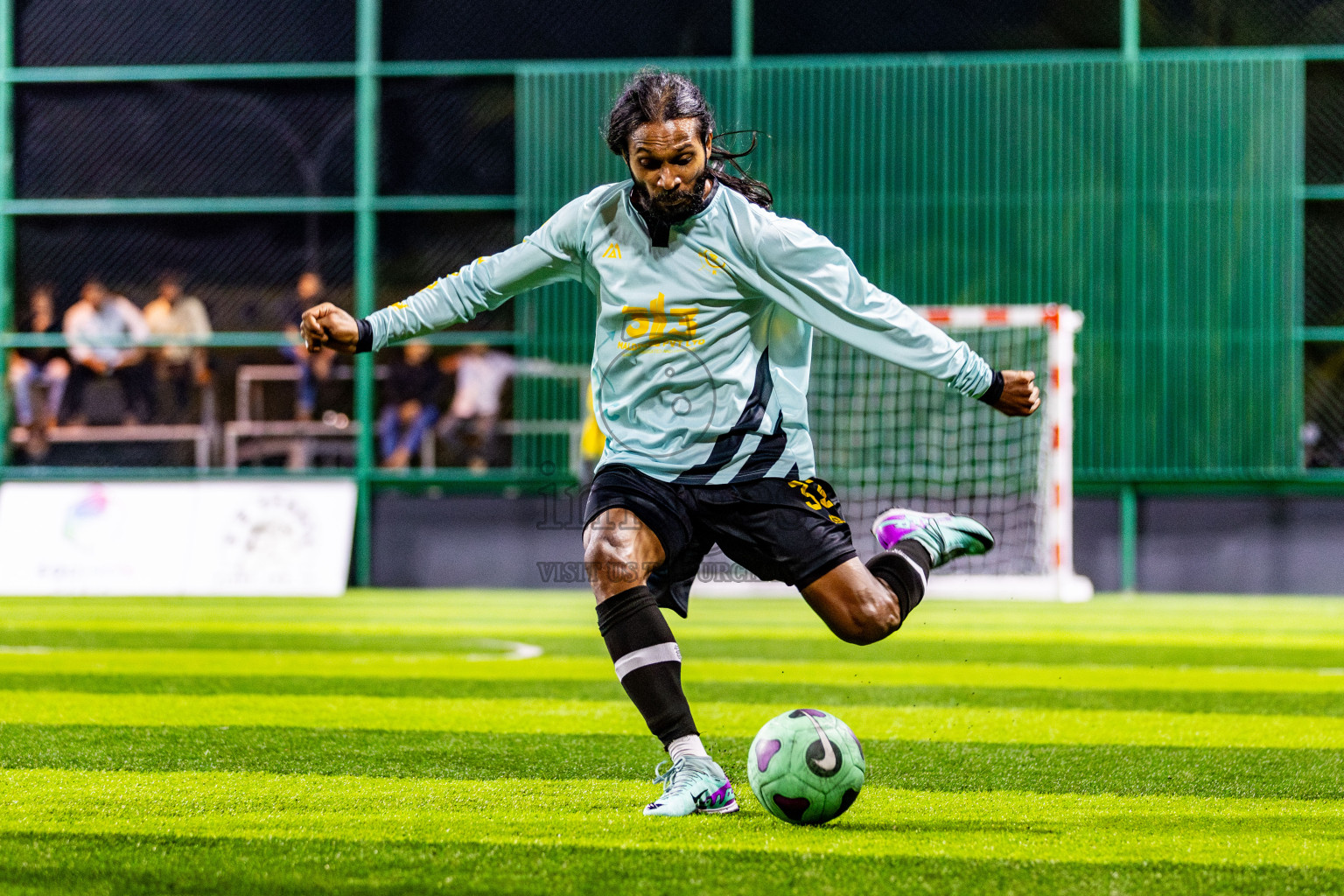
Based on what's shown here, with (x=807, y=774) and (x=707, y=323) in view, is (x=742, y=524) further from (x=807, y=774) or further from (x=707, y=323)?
(x=807, y=774)

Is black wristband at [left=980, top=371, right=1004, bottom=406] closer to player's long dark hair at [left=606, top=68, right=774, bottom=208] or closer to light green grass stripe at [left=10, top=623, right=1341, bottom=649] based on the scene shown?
player's long dark hair at [left=606, top=68, right=774, bottom=208]

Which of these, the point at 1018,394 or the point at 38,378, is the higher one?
the point at 38,378

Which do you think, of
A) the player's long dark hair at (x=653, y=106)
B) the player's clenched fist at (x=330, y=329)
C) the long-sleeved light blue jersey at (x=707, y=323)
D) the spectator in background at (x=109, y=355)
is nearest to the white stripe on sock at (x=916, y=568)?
the long-sleeved light blue jersey at (x=707, y=323)

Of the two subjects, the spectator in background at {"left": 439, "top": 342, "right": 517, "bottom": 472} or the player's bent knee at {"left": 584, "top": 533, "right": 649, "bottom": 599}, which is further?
the spectator in background at {"left": 439, "top": 342, "right": 517, "bottom": 472}

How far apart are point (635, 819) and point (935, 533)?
1331 mm

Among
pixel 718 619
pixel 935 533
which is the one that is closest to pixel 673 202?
pixel 935 533

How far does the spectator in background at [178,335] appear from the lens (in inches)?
659

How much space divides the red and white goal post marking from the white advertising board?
5659 millimetres

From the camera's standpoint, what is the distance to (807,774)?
13.4 feet

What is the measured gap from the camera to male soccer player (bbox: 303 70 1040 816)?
4270 millimetres

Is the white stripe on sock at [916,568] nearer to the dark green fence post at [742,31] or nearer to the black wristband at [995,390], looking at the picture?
the black wristband at [995,390]

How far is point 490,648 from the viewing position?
31.8ft

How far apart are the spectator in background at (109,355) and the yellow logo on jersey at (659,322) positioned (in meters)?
13.4

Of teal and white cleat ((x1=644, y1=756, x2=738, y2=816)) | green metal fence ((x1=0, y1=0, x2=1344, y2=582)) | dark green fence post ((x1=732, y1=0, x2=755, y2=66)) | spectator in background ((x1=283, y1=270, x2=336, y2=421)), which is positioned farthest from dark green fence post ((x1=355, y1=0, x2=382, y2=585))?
teal and white cleat ((x1=644, y1=756, x2=738, y2=816))
